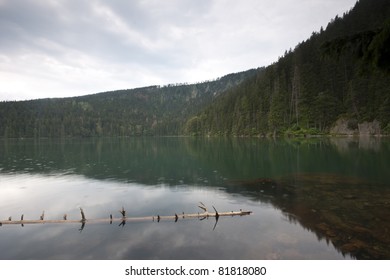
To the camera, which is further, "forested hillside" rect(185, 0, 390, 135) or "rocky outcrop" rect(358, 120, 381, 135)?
"forested hillside" rect(185, 0, 390, 135)

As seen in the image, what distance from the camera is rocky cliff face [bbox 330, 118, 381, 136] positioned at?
3629 inches

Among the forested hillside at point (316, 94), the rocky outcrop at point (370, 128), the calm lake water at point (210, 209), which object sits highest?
the forested hillside at point (316, 94)

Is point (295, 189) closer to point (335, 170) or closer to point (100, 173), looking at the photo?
point (335, 170)

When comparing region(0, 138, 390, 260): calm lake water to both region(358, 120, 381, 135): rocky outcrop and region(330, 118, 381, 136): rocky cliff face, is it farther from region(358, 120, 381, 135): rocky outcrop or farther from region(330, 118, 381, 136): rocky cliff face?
region(330, 118, 381, 136): rocky cliff face

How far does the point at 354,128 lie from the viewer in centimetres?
9956

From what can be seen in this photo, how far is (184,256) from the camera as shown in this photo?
12852mm

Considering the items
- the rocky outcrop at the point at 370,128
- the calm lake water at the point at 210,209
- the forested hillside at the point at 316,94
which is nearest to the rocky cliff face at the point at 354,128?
the rocky outcrop at the point at 370,128

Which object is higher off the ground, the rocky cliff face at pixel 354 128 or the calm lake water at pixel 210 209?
the rocky cliff face at pixel 354 128

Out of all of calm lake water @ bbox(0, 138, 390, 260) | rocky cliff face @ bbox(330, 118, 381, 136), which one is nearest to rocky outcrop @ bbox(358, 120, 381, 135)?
rocky cliff face @ bbox(330, 118, 381, 136)

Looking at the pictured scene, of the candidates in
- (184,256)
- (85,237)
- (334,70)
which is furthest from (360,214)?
(334,70)

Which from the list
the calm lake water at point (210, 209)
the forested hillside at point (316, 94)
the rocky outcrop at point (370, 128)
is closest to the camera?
the calm lake water at point (210, 209)

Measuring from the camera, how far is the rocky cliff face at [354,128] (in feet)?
302

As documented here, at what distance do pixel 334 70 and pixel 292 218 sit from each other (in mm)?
117558

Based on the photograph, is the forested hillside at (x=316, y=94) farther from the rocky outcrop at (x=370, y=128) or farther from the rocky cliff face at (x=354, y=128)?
the rocky outcrop at (x=370, y=128)
